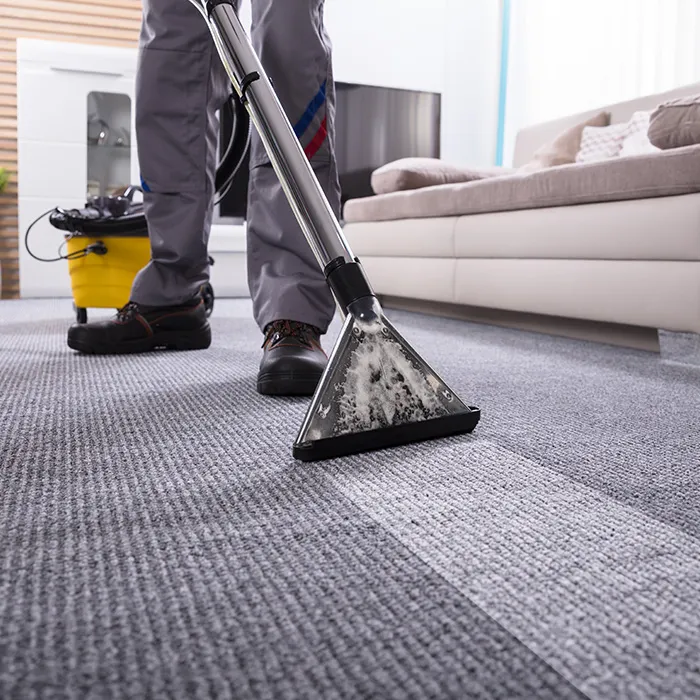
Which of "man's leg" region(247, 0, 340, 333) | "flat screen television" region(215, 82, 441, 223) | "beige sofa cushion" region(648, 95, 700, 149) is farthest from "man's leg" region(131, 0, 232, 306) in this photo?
"flat screen television" region(215, 82, 441, 223)

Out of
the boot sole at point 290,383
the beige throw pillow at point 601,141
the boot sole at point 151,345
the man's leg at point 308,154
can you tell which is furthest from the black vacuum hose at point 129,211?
the beige throw pillow at point 601,141

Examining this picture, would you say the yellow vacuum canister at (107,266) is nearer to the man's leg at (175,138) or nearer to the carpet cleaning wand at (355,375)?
the man's leg at (175,138)

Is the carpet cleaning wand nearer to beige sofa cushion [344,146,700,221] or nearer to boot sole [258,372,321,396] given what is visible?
boot sole [258,372,321,396]

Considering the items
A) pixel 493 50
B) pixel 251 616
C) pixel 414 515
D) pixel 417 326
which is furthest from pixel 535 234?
pixel 493 50

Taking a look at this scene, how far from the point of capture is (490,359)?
1426mm

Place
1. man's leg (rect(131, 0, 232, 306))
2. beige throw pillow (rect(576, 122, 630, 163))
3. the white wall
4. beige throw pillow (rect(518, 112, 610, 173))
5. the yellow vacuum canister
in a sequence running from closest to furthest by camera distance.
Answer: man's leg (rect(131, 0, 232, 306)), the yellow vacuum canister, beige throw pillow (rect(576, 122, 630, 163)), beige throw pillow (rect(518, 112, 610, 173)), the white wall

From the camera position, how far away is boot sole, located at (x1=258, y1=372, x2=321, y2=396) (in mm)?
959

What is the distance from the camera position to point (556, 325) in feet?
6.45

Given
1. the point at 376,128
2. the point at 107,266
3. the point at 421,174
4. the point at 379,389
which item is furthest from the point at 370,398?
the point at 376,128

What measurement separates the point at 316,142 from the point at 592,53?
3077 mm

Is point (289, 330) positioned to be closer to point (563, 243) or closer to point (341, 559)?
point (341, 559)

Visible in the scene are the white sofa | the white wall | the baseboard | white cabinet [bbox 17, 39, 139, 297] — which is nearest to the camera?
the white sofa

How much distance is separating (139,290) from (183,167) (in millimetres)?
240

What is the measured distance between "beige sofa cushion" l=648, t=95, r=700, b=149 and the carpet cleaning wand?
103cm
